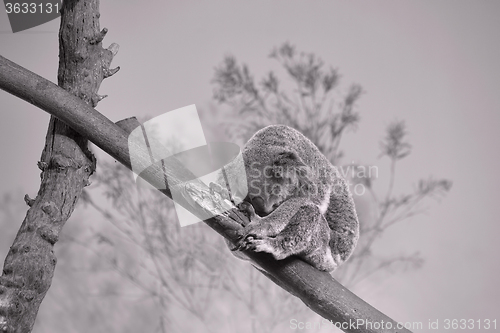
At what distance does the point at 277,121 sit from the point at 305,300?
1648 mm

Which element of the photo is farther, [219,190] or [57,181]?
[57,181]

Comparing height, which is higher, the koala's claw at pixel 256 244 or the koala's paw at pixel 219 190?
the koala's paw at pixel 219 190

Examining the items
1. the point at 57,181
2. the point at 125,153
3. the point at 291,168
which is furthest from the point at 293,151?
the point at 57,181

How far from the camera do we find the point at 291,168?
1.59 meters

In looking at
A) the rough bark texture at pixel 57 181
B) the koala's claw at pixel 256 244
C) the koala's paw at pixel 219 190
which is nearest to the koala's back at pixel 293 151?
the koala's paw at pixel 219 190

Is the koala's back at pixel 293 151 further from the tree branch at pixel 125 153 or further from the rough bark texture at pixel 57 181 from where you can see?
the rough bark texture at pixel 57 181

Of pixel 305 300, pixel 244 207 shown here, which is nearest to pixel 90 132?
pixel 244 207

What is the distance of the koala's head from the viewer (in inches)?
61.7

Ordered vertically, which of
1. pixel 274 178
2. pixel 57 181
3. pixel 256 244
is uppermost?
pixel 57 181

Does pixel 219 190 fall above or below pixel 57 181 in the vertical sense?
below

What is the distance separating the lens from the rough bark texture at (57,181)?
4.74ft

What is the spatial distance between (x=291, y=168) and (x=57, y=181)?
0.70 m

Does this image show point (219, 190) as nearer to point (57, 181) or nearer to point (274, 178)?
point (274, 178)

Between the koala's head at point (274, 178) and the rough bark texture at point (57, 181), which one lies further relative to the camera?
the koala's head at point (274, 178)
